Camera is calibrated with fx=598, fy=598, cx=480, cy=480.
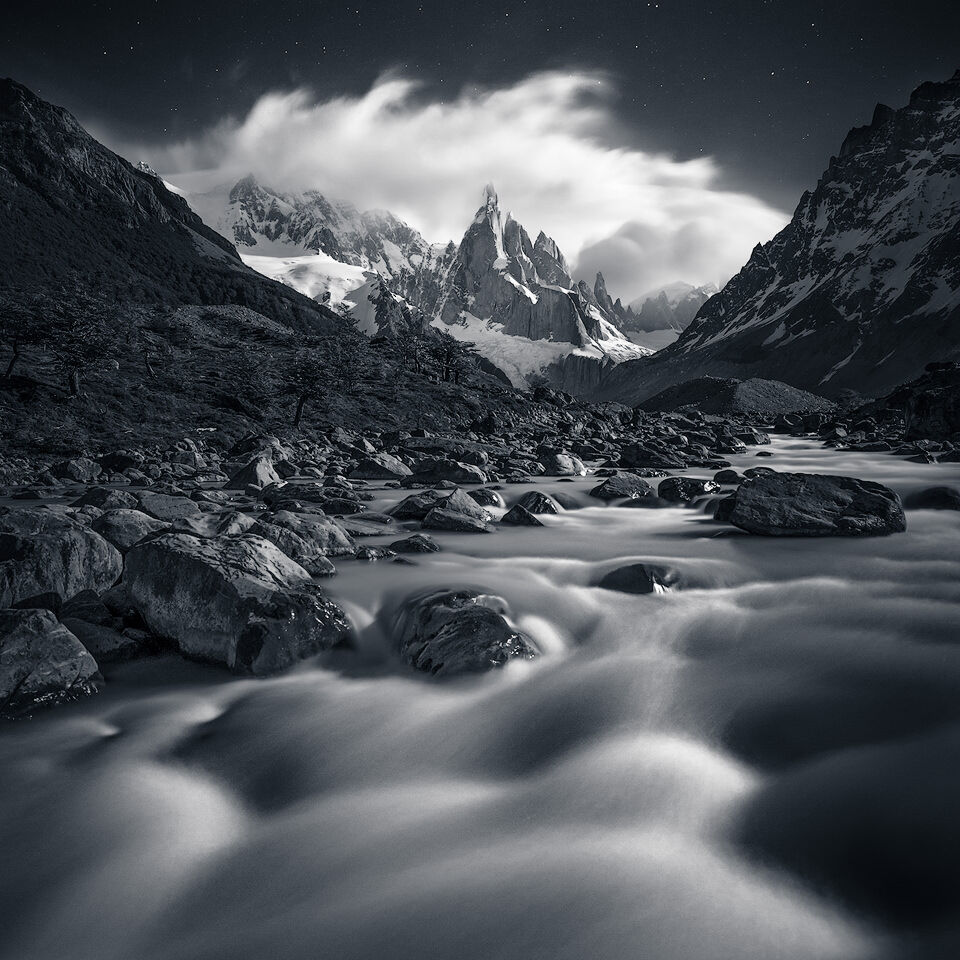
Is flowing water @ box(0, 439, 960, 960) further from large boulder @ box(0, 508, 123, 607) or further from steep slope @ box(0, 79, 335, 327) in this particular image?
steep slope @ box(0, 79, 335, 327)

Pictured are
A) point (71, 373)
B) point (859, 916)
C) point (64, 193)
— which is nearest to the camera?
point (859, 916)

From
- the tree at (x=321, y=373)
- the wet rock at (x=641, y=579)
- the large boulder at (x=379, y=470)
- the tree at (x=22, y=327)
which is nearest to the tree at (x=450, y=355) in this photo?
the tree at (x=321, y=373)

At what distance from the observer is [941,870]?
102 inches

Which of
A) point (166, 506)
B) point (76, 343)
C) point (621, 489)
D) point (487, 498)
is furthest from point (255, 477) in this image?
point (76, 343)

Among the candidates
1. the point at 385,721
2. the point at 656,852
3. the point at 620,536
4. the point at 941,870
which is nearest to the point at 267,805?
the point at 385,721

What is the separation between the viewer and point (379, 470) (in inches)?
709

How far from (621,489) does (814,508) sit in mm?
4764

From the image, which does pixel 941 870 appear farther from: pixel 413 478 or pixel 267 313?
pixel 267 313

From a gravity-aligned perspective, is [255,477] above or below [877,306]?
below

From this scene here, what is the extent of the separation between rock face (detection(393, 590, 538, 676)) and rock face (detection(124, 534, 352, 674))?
2.02 ft

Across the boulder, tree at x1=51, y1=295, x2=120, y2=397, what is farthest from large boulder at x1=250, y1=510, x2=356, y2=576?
tree at x1=51, y1=295, x2=120, y2=397

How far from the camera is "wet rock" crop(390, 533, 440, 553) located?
827 centimetres

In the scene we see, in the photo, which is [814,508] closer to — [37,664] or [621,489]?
[621,489]

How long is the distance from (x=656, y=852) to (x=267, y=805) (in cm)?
213
